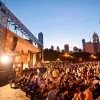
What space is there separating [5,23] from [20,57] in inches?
433

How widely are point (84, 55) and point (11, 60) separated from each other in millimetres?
85497

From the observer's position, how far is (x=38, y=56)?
3819 centimetres

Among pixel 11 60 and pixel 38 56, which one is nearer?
pixel 11 60

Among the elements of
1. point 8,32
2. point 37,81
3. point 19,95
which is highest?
point 8,32

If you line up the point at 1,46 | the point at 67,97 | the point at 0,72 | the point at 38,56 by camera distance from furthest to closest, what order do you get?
the point at 38,56
the point at 0,72
the point at 1,46
the point at 67,97

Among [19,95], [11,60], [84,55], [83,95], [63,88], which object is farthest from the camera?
[84,55]

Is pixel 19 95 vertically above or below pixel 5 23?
below

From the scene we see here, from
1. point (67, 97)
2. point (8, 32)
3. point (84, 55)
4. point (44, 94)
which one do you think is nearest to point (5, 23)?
point (8, 32)

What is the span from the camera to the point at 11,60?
1984 centimetres

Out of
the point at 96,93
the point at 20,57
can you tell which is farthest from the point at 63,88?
the point at 20,57

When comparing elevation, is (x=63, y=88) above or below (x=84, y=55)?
below

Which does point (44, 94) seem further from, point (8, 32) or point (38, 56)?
point (38, 56)

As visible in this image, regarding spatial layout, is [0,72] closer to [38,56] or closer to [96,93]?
[96,93]

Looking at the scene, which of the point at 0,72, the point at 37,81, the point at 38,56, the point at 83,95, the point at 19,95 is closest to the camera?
Answer: the point at 83,95
